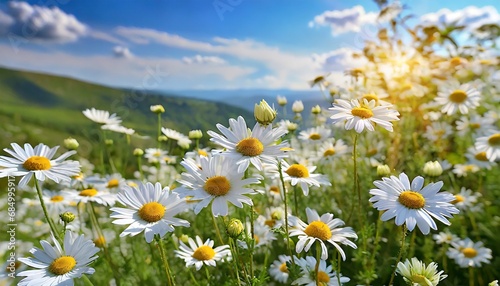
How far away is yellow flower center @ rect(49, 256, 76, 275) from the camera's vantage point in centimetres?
102

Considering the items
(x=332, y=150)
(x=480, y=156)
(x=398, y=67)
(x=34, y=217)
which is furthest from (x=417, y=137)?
(x=34, y=217)

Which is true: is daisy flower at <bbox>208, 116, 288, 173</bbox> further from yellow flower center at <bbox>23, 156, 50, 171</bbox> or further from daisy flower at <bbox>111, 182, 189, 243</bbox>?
yellow flower center at <bbox>23, 156, 50, 171</bbox>

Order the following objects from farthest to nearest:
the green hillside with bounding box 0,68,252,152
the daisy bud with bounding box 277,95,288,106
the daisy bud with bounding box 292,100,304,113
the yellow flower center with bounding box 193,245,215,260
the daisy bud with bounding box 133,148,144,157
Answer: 1. the green hillside with bounding box 0,68,252,152
2. the daisy bud with bounding box 277,95,288,106
3. the daisy bud with bounding box 292,100,304,113
4. the daisy bud with bounding box 133,148,144,157
5. the yellow flower center with bounding box 193,245,215,260

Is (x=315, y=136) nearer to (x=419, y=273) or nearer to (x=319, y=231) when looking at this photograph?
(x=319, y=231)

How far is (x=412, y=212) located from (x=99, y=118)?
142 cm

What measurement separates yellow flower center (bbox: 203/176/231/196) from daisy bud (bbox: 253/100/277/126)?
0.16 metres

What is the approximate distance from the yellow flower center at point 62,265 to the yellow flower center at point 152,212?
0.60 feet

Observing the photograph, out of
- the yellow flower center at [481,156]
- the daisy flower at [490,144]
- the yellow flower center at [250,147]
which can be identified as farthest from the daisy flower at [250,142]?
the yellow flower center at [481,156]

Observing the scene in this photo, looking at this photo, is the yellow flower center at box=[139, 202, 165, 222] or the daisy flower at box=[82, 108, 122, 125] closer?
the yellow flower center at box=[139, 202, 165, 222]

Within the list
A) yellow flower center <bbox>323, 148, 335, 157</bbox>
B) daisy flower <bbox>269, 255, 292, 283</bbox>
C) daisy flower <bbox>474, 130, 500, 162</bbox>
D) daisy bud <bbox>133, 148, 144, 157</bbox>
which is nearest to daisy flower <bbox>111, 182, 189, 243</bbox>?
daisy flower <bbox>269, 255, 292, 283</bbox>

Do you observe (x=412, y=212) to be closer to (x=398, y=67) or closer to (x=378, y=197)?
(x=378, y=197)

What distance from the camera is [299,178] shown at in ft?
4.55

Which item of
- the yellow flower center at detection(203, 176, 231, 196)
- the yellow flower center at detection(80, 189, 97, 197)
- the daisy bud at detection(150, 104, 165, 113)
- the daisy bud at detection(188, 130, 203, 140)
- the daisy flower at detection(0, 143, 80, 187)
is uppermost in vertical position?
the daisy bud at detection(150, 104, 165, 113)

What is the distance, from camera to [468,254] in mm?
1897
